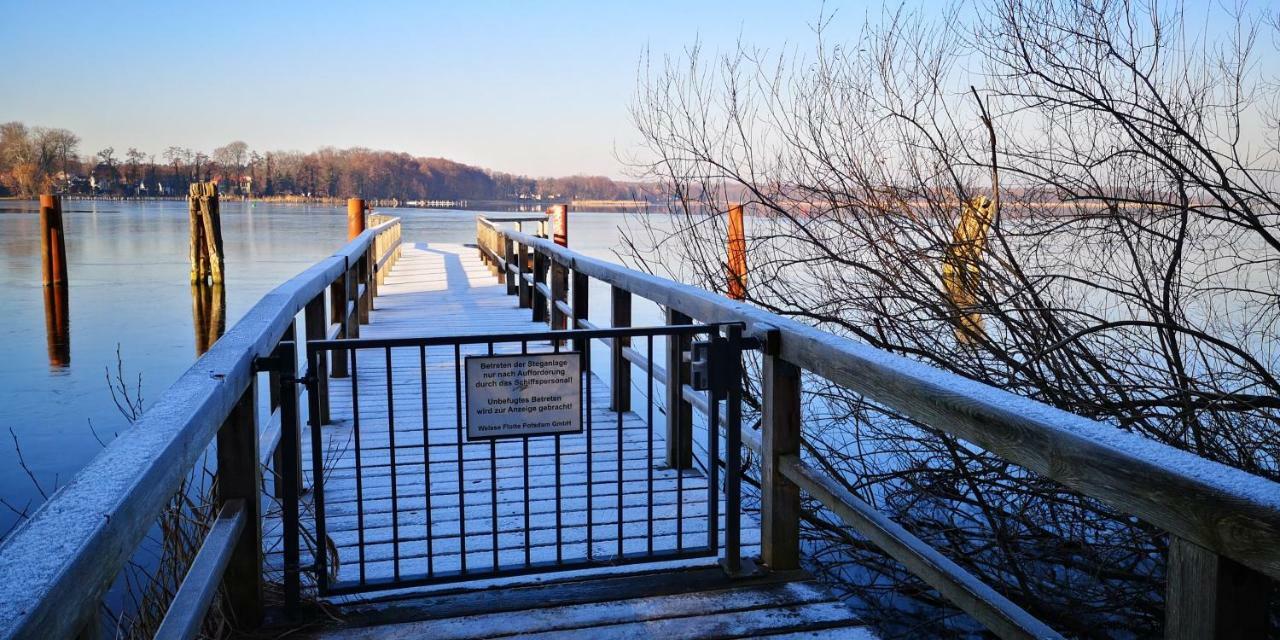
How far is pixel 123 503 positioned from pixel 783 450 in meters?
2.25

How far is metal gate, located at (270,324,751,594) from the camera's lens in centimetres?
331

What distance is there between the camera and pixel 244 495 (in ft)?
9.74

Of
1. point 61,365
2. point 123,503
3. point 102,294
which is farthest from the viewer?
point 102,294

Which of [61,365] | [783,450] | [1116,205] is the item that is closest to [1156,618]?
[1116,205]

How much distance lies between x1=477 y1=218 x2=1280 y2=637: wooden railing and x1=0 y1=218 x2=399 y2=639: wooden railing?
1553mm

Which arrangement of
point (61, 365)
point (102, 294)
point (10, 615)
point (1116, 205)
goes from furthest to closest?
point (102, 294) → point (61, 365) → point (1116, 205) → point (10, 615)

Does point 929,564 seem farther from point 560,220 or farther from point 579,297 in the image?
point 560,220

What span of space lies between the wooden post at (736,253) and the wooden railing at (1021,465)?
2303 mm

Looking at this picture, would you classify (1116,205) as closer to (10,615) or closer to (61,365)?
(10,615)

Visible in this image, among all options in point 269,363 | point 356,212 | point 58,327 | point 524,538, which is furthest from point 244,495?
point 58,327

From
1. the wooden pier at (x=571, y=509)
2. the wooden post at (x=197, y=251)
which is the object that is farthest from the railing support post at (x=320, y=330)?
the wooden post at (x=197, y=251)

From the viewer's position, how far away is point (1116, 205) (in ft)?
16.9

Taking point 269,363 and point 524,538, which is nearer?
point 269,363

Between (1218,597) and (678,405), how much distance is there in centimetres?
353
